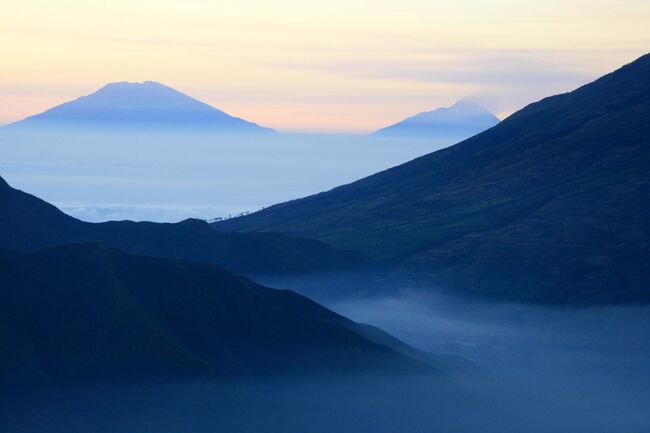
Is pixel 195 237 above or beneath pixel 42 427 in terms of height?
above

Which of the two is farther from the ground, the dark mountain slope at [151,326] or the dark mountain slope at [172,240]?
the dark mountain slope at [172,240]

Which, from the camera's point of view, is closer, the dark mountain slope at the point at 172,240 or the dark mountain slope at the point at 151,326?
the dark mountain slope at the point at 151,326

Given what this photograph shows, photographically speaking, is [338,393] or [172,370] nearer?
[172,370]

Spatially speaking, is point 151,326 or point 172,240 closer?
point 151,326

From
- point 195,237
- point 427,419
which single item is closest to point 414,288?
point 195,237

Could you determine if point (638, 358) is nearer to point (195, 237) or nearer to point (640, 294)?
point (640, 294)

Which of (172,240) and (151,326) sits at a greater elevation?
(172,240)

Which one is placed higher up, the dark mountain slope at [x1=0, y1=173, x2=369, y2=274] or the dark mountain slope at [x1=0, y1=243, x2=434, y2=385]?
the dark mountain slope at [x1=0, y1=173, x2=369, y2=274]

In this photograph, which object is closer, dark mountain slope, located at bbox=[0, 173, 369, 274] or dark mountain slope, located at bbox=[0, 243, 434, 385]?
dark mountain slope, located at bbox=[0, 243, 434, 385]
